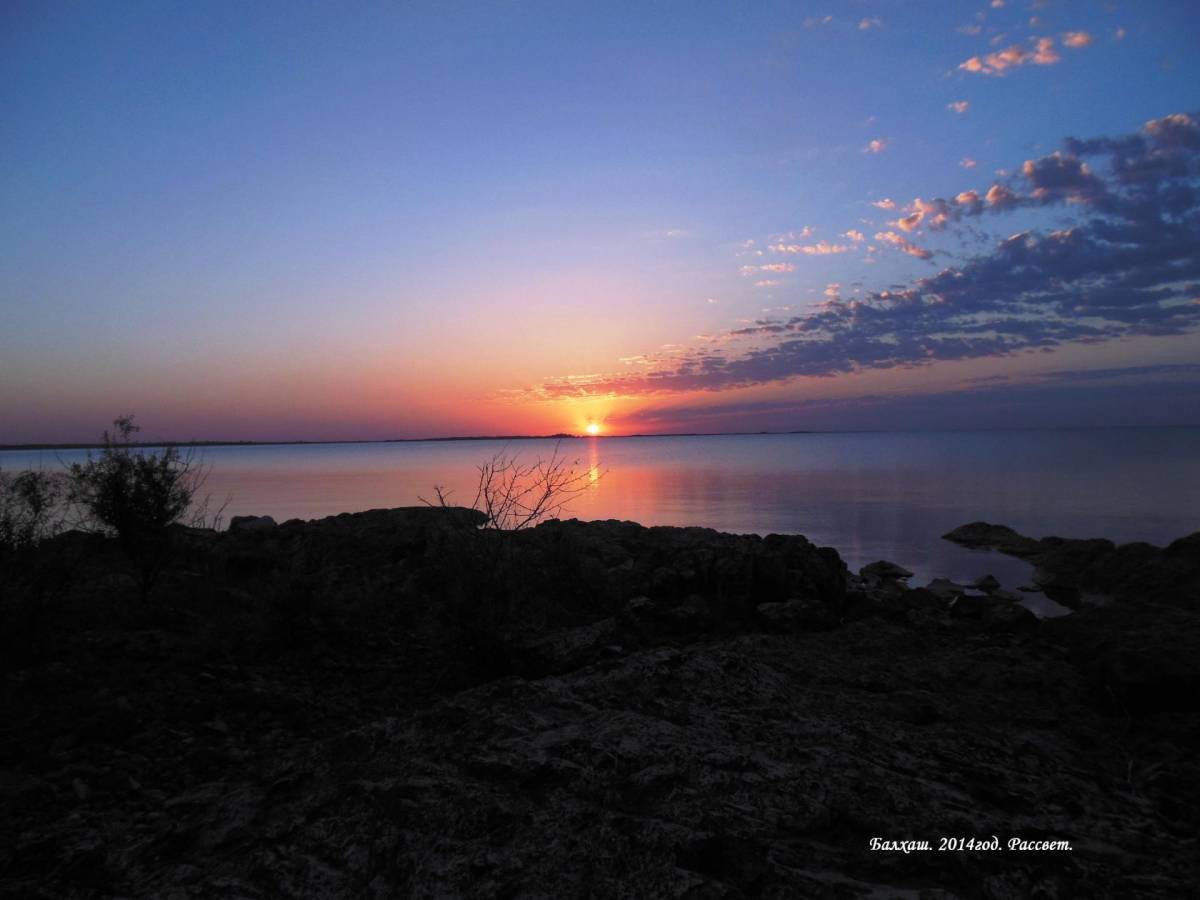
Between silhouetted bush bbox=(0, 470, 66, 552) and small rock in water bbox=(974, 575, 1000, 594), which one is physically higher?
silhouetted bush bbox=(0, 470, 66, 552)

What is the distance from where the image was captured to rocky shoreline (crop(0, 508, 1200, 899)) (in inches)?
93.6

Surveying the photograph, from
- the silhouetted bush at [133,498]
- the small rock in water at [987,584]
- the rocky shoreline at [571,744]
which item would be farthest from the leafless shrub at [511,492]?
the small rock in water at [987,584]

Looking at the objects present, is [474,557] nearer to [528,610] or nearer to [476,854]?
A: [528,610]

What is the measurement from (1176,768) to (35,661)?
7.62m

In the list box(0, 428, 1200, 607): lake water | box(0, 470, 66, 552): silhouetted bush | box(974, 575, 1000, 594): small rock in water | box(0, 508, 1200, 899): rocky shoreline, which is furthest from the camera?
box(0, 428, 1200, 607): lake water

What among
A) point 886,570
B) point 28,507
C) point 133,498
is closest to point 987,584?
point 886,570

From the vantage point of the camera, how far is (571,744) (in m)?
3.09

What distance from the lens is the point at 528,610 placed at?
7203 mm

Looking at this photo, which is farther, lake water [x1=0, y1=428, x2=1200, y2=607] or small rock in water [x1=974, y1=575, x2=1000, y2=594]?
lake water [x1=0, y1=428, x2=1200, y2=607]

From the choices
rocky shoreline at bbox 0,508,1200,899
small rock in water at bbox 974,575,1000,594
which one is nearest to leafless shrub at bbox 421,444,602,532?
rocky shoreline at bbox 0,508,1200,899

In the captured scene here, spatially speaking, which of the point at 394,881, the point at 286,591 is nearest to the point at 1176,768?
the point at 394,881

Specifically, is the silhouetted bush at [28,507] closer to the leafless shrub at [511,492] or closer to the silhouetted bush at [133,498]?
the silhouetted bush at [133,498]

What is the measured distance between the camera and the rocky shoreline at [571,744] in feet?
7.80

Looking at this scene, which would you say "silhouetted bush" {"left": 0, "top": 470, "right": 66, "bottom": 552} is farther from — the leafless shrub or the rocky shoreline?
the leafless shrub
